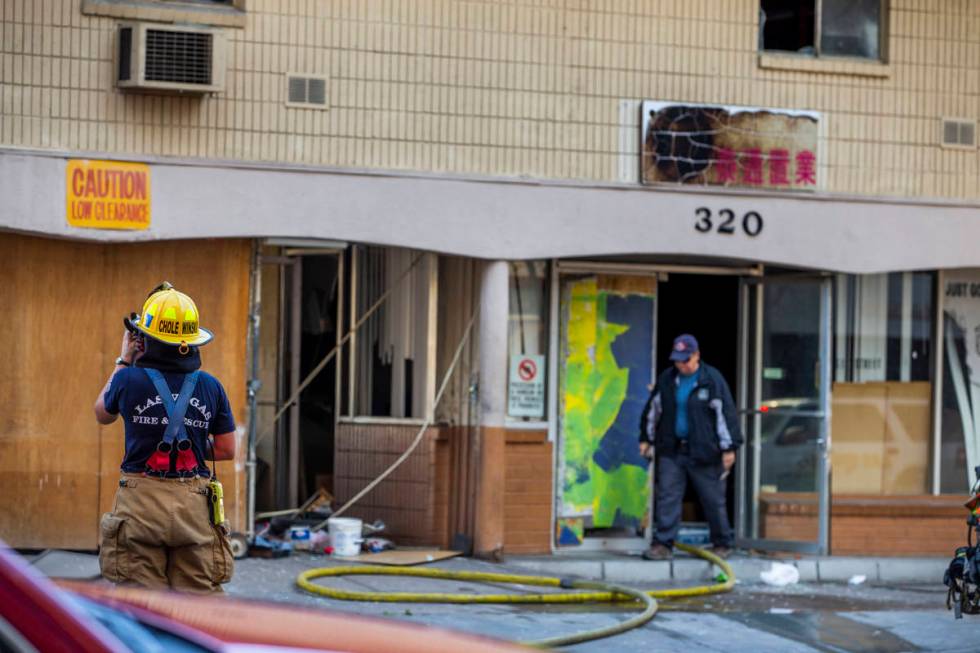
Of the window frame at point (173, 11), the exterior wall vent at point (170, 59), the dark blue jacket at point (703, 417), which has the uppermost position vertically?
the window frame at point (173, 11)

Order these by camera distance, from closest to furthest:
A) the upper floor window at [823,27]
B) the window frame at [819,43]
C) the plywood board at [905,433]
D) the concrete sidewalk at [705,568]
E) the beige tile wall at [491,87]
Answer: the beige tile wall at [491,87], the concrete sidewalk at [705,568], the window frame at [819,43], the upper floor window at [823,27], the plywood board at [905,433]

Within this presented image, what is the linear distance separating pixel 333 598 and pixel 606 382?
386cm

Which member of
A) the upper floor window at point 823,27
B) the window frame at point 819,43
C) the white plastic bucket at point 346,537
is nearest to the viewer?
the white plastic bucket at point 346,537

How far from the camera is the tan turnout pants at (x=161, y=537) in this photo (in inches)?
274

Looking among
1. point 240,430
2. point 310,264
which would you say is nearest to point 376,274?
point 310,264

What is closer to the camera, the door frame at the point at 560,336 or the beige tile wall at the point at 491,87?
the beige tile wall at the point at 491,87

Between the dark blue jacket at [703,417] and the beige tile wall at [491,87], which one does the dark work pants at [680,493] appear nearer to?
the dark blue jacket at [703,417]

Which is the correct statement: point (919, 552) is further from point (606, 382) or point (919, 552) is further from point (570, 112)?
point (570, 112)

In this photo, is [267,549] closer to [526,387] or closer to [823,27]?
[526,387]

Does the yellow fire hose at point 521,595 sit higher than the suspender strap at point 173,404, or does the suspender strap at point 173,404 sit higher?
the suspender strap at point 173,404

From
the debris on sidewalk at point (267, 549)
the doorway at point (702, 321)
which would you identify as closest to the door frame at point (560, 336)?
the doorway at point (702, 321)

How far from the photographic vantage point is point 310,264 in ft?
47.1

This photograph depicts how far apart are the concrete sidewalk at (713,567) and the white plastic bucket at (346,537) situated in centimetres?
127

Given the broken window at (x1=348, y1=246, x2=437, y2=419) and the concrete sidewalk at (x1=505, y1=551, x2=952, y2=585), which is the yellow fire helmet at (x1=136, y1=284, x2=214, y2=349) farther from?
the concrete sidewalk at (x1=505, y1=551, x2=952, y2=585)
